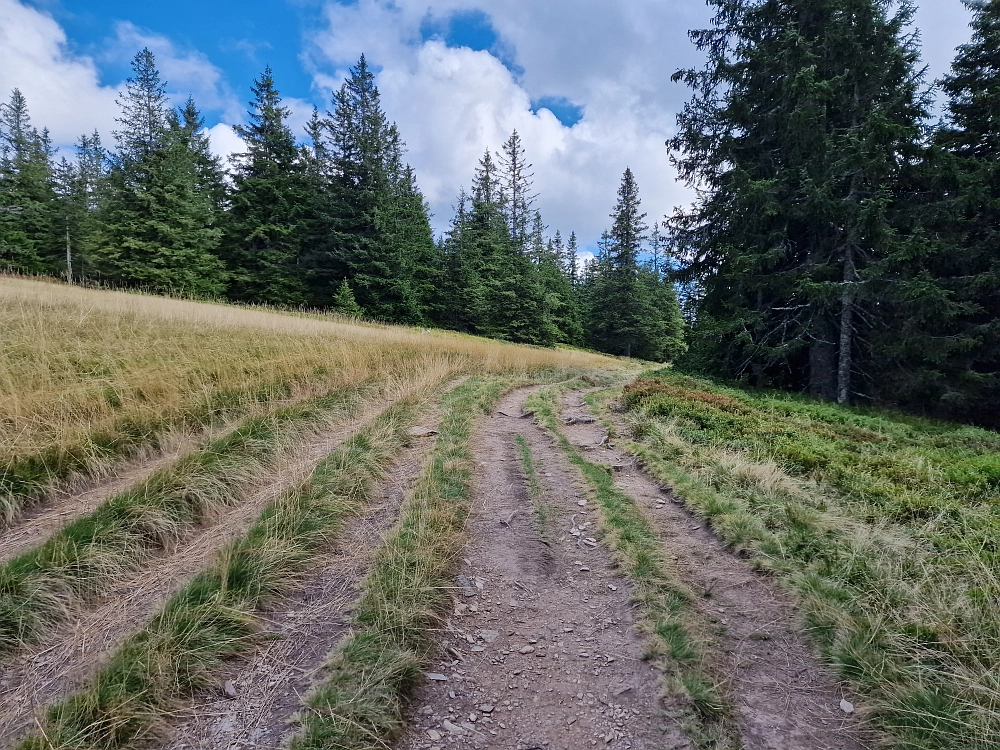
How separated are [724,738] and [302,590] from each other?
2580mm

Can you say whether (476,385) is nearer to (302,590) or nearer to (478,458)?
(478,458)

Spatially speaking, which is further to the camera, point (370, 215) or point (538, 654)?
point (370, 215)

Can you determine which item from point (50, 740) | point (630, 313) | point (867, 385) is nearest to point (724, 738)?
point (50, 740)

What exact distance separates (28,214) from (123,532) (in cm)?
4355

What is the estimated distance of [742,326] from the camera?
12.6 m

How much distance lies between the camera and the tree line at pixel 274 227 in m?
24.8

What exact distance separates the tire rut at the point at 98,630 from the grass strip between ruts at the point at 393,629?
119 centimetres

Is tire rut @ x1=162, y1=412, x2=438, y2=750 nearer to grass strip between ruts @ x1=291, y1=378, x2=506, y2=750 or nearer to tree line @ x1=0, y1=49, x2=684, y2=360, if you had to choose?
grass strip between ruts @ x1=291, y1=378, x2=506, y2=750

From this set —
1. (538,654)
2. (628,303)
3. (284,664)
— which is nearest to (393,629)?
(284,664)

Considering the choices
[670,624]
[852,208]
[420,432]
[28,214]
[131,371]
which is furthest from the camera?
[28,214]

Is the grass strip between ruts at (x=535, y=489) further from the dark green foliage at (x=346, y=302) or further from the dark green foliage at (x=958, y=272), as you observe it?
the dark green foliage at (x=346, y=302)

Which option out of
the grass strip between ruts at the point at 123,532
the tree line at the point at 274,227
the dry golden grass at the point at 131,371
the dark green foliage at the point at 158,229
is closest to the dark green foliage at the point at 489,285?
the tree line at the point at 274,227

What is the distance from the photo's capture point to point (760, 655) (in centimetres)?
253

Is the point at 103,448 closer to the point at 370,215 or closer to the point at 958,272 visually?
the point at 958,272
